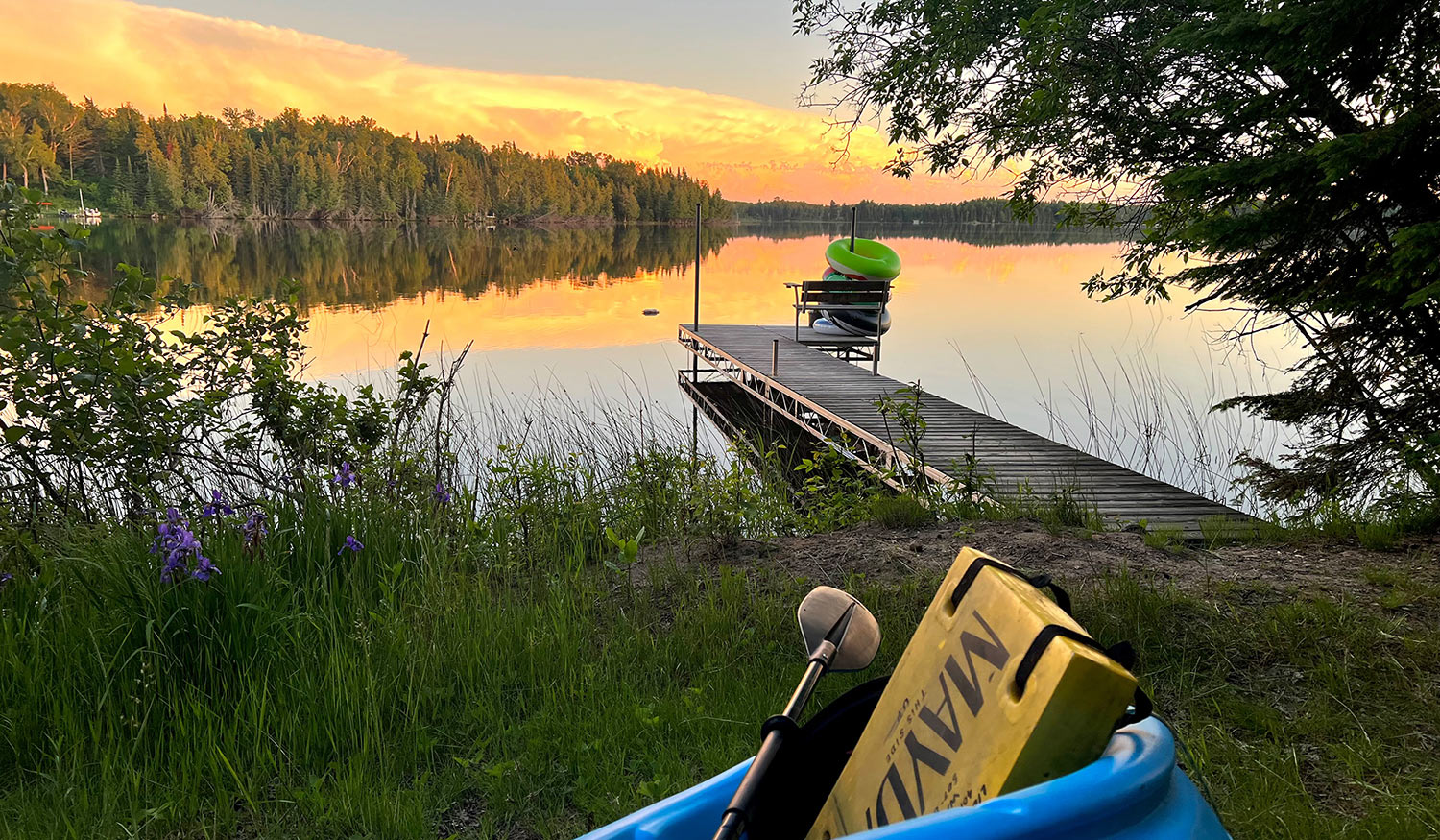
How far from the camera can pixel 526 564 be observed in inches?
165

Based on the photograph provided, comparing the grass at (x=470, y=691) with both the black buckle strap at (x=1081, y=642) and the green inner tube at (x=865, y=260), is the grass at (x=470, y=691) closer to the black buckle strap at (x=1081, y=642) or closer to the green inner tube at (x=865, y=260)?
the black buckle strap at (x=1081, y=642)

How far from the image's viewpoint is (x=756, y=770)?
1.30 meters

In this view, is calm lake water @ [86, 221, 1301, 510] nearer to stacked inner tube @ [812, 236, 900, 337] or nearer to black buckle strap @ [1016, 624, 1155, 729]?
stacked inner tube @ [812, 236, 900, 337]

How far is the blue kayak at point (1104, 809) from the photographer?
2.87ft

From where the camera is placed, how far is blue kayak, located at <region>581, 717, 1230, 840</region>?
2.87ft

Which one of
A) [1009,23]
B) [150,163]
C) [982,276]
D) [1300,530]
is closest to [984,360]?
[1009,23]

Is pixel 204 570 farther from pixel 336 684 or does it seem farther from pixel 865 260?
pixel 865 260

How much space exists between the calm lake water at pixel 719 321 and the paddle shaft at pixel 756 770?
14.9 feet

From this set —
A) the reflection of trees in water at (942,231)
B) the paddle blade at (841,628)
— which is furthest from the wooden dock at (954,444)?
the reflection of trees in water at (942,231)

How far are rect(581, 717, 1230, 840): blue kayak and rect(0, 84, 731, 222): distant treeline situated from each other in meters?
67.0


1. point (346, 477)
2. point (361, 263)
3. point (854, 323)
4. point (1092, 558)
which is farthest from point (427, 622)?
point (361, 263)

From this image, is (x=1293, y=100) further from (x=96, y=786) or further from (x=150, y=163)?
(x=150, y=163)

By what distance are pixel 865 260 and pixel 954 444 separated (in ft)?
43.7

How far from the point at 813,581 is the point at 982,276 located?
158 ft
